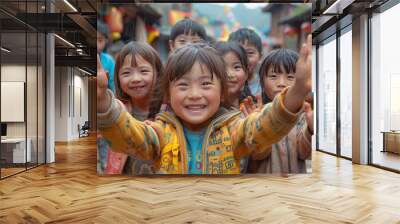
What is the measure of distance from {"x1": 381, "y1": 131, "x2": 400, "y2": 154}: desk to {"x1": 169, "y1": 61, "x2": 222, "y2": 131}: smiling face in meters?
3.37

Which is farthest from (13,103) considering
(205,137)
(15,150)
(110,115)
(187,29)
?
(205,137)

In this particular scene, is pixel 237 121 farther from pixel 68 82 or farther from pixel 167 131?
pixel 68 82

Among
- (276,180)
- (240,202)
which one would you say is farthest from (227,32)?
(240,202)

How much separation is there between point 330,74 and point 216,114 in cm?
508

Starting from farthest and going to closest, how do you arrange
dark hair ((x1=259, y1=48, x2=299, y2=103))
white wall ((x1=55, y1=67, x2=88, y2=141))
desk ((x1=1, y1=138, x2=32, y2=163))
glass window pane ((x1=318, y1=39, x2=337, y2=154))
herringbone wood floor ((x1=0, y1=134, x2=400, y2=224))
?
white wall ((x1=55, y1=67, x2=88, y2=141))
glass window pane ((x1=318, y1=39, x2=337, y2=154))
desk ((x1=1, y1=138, x2=32, y2=163))
dark hair ((x1=259, y1=48, x2=299, y2=103))
herringbone wood floor ((x1=0, y1=134, x2=400, y2=224))

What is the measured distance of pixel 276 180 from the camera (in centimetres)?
623

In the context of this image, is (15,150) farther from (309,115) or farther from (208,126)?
(309,115)

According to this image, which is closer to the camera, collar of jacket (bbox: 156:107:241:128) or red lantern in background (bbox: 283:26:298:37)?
collar of jacket (bbox: 156:107:241:128)

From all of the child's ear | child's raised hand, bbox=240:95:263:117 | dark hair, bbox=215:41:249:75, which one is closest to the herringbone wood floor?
child's raised hand, bbox=240:95:263:117

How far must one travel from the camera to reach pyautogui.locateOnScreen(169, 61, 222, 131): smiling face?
614 cm

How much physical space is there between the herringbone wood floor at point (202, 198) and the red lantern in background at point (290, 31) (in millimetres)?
2368

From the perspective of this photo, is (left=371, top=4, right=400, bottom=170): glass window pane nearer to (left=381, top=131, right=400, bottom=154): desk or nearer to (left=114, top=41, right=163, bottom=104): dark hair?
(left=381, top=131, right=400, bottom=154): desk

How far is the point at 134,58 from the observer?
20.8 feet

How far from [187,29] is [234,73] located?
1.06 m
